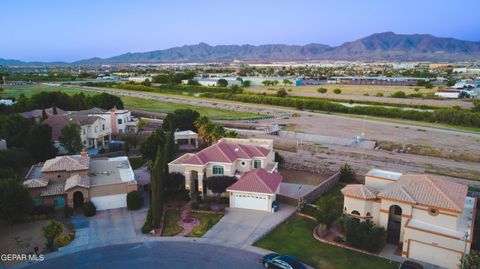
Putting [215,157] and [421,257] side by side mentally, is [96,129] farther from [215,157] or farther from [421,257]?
[421,257]

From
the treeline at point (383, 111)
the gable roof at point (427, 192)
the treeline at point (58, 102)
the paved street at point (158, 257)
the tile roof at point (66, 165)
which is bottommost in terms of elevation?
the paved street at point (158, 257)

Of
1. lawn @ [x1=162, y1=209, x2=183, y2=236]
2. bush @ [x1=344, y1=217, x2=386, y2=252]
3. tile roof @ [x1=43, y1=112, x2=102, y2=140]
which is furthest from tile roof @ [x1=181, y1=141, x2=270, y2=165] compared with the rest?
tile roof @ [x1=43, y1=112, x2=102, y2=140]

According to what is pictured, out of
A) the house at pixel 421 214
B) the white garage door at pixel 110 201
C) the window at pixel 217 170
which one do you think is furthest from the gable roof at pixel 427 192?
the white garage door at pixel 110 201

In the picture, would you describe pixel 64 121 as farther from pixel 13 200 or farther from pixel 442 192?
pixel 442 192

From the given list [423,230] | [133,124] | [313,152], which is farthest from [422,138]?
[133,124]

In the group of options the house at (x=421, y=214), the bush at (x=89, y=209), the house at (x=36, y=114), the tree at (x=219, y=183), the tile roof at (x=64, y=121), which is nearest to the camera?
the house at (x=421, y=214)

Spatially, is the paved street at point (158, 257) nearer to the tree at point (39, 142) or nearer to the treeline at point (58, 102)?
the tree at point (39, 142)

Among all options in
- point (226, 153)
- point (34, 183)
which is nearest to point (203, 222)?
point (226, 153)

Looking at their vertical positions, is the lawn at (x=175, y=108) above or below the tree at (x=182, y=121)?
below
